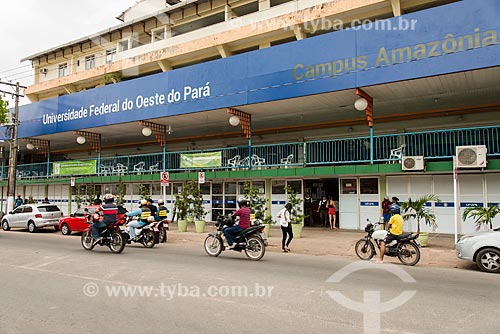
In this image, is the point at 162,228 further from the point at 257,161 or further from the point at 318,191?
the point at 318,191

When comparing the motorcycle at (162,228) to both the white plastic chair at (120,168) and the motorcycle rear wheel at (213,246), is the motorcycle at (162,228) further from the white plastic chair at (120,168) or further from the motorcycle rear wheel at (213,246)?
the white plastic chair at (120,168)

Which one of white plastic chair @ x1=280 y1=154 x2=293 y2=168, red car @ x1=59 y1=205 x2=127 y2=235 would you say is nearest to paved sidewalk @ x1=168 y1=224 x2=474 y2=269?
white plastic chair @ x1=280 y1=154 x2=293 y2=168

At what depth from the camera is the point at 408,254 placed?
10227 mm

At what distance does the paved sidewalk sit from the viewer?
36.1ft

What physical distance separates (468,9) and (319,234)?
9.96 m

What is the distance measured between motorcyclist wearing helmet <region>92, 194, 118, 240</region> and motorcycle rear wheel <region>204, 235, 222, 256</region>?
3.10m

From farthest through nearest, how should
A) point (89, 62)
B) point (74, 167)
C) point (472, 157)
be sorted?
point (89, 62)
point (74, 167)
point (472, 157)

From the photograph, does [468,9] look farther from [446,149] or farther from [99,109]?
[99,109]

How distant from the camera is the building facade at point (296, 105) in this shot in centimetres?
1379

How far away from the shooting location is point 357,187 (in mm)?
17812

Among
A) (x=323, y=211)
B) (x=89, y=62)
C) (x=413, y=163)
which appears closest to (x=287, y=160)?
(x=323, y=211)

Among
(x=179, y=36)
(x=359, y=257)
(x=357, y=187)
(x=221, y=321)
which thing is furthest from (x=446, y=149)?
(x=179, y=36)

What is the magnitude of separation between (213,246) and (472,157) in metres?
9.09

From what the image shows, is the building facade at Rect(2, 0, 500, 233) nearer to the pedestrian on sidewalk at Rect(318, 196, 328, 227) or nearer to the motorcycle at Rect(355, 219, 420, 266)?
the pedestrian on sidewalk at Rect(318, 196, 328, 227)
